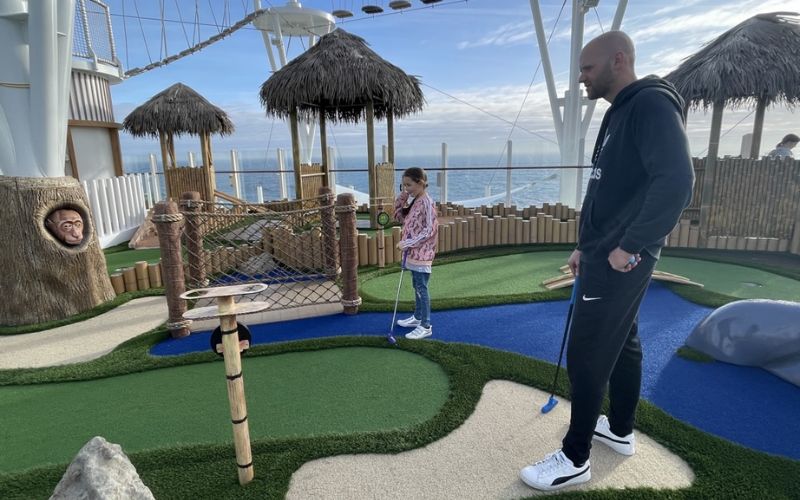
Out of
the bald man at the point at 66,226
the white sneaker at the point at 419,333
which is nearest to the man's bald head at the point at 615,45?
the white sneaker at the point at 419,333

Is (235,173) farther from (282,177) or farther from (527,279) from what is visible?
(527,279)

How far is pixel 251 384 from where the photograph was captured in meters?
3.14

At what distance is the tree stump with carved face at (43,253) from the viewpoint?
449cm

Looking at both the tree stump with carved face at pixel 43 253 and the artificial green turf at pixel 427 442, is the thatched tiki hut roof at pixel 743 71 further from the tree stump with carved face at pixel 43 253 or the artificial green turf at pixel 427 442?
the tree stump with carved face at pixel 43 253

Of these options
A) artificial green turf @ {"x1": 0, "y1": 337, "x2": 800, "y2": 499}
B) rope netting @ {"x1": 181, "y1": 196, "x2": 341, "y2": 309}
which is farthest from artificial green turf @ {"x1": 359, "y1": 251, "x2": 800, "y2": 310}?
artificial green turf @ {"x1": 0, "y1": 337, "x2": 800, "y2": 499}

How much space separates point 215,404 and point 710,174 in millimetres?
8416

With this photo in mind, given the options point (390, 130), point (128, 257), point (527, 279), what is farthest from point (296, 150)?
point (527, 279)

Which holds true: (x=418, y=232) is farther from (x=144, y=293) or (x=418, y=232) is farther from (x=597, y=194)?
(x=144, y=293)

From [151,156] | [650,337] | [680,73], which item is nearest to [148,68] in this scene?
[151,156]

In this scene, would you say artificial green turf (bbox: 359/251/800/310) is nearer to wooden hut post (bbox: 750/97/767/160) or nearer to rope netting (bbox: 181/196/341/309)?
rope netting (bbox: 181/196/341/309)

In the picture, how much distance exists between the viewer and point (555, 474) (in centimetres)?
202

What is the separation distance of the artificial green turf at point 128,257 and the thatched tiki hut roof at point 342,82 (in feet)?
11.2

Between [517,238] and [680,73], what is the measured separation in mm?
4455

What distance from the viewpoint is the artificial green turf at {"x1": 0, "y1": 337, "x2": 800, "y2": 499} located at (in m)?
2.01
